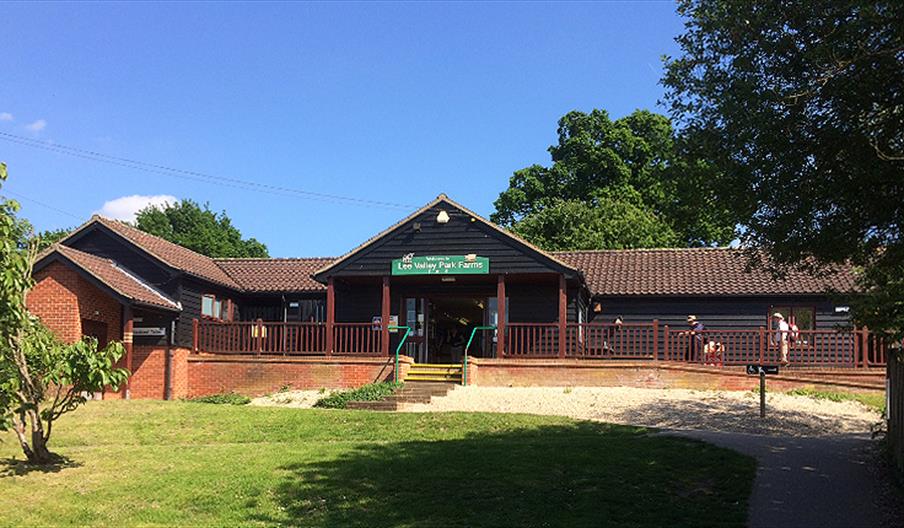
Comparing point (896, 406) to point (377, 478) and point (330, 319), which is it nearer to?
point (377, 478)

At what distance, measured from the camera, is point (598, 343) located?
2506 cm

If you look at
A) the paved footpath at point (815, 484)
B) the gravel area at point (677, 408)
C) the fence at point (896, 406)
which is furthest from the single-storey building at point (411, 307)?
the fence at point (896, 406)

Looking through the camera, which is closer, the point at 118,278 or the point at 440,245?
the point at 118,278

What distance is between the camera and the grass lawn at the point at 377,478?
923cm

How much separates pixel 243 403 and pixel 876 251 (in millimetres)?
14457

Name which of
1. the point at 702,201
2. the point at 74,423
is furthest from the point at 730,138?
the point at 74,423

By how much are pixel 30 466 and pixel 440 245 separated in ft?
42.9

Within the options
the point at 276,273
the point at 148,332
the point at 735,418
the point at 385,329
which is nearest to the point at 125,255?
the point at 148,332

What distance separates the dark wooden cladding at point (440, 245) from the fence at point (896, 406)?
Answer: 11.7 meters

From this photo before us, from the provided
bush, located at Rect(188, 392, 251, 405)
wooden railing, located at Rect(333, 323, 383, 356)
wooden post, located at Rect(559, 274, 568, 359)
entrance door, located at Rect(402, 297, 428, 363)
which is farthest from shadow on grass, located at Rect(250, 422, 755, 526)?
entrance door, located at Rect(402, 297, 428, 363)

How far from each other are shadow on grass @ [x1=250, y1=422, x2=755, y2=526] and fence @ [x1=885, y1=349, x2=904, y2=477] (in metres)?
1.72

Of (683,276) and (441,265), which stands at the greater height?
(441,265)

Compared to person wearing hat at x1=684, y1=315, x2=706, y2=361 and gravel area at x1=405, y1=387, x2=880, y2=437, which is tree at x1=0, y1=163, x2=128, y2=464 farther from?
person wearing hat at x1=684, y1=315, x2=706, y2=361

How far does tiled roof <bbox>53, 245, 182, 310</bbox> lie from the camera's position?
21.2m
